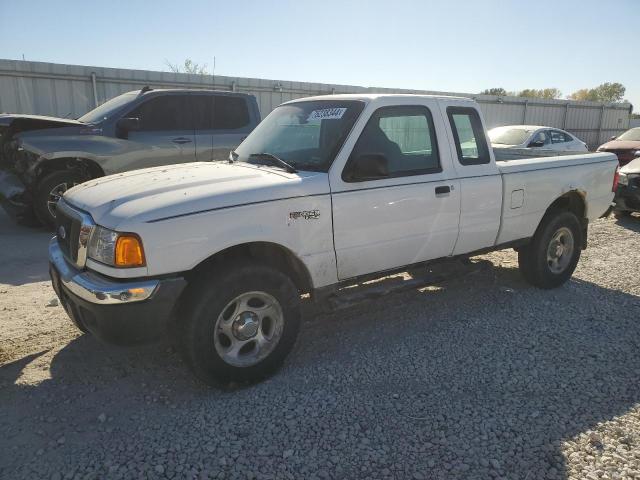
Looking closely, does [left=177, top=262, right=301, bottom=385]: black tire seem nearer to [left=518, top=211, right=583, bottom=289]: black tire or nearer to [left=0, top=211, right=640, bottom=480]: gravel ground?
[left=0, top=211, right=640, bottom=480]: gravel ground

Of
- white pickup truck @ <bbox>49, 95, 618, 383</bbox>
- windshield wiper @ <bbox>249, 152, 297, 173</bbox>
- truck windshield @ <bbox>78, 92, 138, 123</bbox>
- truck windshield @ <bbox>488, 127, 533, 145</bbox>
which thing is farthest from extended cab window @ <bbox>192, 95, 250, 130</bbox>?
truck windshield @ <bbox>488, 127, 533, 145</bbox>

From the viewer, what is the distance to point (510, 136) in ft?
40.6

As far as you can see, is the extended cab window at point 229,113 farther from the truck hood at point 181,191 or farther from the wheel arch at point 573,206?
the wheel arch at point 573,206

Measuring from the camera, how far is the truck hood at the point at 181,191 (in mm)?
2893

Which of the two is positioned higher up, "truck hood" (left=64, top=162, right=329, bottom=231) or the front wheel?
"truck hood" (left=64, top=162, right=329, bottom=231)

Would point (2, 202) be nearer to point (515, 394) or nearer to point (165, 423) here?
point (165, 423)

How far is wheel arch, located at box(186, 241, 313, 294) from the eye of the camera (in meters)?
3.14

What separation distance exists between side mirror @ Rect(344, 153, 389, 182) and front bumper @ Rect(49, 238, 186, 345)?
1.45 metres

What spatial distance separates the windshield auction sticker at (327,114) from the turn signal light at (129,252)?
6.13 ft

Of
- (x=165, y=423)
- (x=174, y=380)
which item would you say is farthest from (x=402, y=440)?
(x=174, y=380)

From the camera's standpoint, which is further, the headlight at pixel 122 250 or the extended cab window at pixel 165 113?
the extended cab window at pixel 165 113

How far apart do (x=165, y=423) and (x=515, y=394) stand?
229cm

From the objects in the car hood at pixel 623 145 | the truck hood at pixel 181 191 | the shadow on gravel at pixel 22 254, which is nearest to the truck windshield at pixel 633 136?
the car hood at pixel 623 145

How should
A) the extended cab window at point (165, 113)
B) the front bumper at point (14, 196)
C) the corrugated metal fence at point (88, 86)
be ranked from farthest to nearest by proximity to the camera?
the corrugated metal fence at point (88, 86) → the extended cab window at point (165, 113) → the front bumper at point (14, 196)
